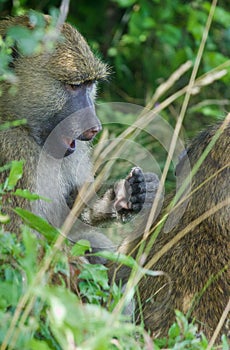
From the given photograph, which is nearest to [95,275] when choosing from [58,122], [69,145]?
[69,145]

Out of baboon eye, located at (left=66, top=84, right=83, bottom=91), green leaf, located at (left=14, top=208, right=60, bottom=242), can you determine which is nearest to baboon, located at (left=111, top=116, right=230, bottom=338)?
green leaf, located at (left=14, top=208, right=60, bottom=242)

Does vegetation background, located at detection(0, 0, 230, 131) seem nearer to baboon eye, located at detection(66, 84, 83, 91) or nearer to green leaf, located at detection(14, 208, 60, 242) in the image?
baboon eye, located at detection(66, 84, 83, 91)

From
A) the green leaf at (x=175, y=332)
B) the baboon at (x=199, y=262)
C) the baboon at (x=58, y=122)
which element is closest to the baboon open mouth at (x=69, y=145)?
the baboon at (x=58, y=122)

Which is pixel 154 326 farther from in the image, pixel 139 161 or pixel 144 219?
pixel 139 161

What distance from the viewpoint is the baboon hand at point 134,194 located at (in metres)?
4.49

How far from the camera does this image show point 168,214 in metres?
4.15

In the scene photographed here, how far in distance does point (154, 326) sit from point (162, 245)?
0.42 metres

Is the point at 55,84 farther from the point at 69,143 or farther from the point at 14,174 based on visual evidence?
the point at 14,174

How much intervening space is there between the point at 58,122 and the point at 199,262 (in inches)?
48.6

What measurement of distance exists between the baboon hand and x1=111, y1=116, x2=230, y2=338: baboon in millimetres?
272

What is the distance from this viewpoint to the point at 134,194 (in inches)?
177

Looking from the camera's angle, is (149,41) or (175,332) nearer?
(175,332)

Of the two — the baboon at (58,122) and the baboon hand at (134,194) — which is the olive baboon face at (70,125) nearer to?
the baboon at (58,122)

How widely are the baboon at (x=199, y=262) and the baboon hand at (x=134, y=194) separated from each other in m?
0.27
